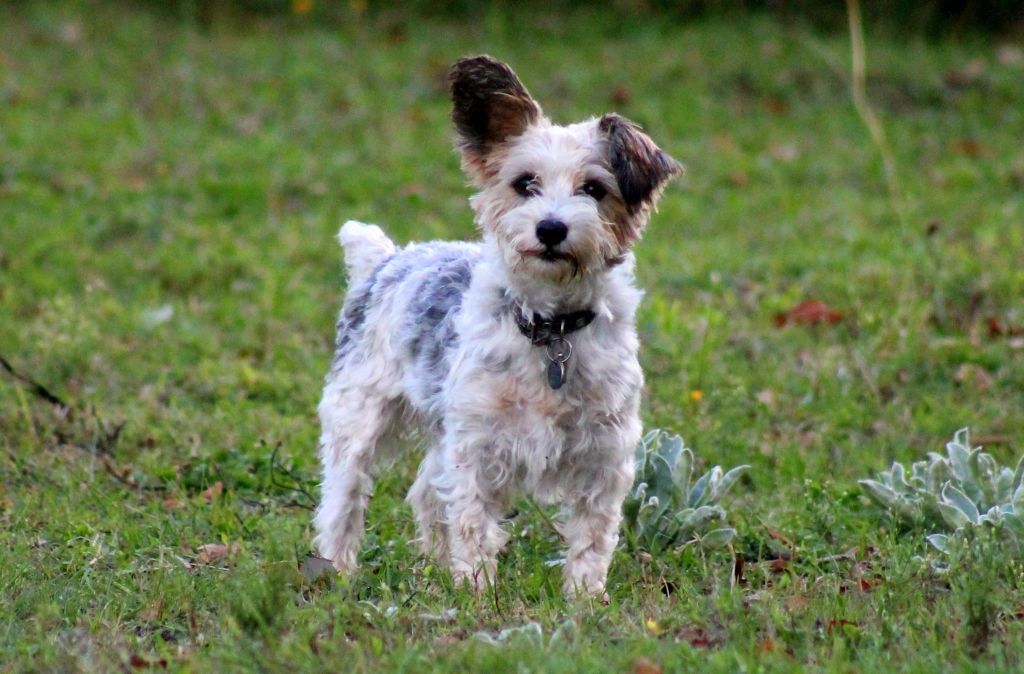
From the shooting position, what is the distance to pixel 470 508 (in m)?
5.20

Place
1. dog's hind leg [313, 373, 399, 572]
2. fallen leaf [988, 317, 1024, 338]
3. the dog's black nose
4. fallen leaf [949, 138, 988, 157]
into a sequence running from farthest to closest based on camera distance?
fallen leaf [949, 138, 988, 157]
fallen leaf [988, 317, 1024, 338]
dog's hind leg [313, 373, 399, 572]
the dog's black nose

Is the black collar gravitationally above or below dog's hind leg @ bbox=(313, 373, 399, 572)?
above

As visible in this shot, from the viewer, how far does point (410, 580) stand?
5.27 metres

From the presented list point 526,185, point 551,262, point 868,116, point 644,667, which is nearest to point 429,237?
point 868,116

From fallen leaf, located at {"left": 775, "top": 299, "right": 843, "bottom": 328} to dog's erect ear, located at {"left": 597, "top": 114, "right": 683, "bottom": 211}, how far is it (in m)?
4.02

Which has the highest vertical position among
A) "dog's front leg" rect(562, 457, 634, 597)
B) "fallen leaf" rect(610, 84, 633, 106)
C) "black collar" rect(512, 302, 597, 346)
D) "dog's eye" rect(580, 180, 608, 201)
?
"dog's eye" rect(580, 180, 608, 201)

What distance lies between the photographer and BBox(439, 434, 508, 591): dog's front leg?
518 cm

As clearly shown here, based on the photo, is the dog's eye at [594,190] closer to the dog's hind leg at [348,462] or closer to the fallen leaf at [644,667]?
the dog's hind leg at [348,462]

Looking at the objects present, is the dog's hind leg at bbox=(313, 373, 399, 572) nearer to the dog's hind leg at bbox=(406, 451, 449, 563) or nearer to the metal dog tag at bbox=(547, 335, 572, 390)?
the dog's hind leg at bbox=(406, 451, 449, 563)

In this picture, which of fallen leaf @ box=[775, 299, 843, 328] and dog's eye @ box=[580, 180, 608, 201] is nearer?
dog's eye @ box=[580, 180, 608, 201]

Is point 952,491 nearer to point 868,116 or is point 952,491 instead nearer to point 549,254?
point 549,254

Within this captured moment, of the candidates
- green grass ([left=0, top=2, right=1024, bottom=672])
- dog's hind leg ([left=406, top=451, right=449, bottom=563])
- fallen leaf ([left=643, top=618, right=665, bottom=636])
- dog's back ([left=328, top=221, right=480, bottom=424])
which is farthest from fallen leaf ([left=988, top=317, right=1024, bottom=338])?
fallen leaf ([left=643, top=618, right=665, bottom=636])

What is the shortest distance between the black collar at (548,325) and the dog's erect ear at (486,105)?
2.24 feet

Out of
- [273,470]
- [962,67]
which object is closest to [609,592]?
[273,470]
